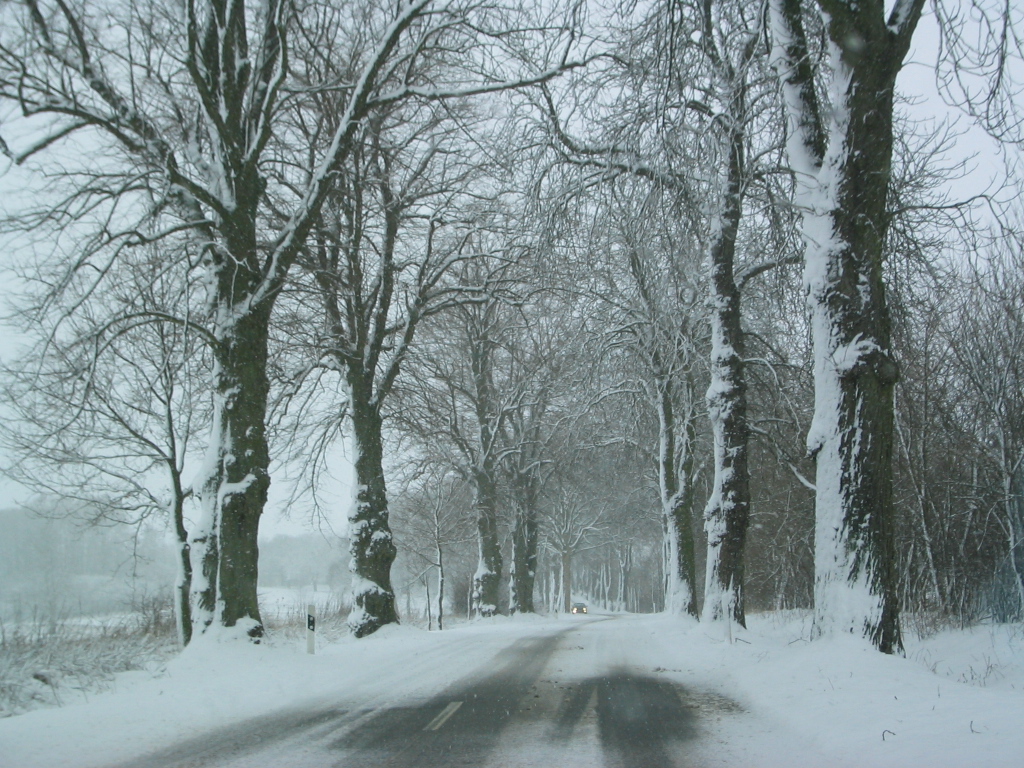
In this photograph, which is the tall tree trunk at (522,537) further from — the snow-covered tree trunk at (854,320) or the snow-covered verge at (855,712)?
the snow-covered tree trunk at (854,320)

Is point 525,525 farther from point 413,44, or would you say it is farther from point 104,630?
point 413,44

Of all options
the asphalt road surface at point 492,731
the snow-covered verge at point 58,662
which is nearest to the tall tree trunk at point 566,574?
the snow-covered verge at point 58,662

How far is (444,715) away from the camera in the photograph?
6.68 metres

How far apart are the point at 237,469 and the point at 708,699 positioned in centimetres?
740

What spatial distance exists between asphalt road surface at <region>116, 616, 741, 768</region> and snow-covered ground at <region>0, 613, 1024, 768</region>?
98 mm

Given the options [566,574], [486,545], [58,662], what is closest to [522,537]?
[486,545]

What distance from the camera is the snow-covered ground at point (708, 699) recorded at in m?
5.07

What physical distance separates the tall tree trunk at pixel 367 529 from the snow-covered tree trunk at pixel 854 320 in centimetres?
1026

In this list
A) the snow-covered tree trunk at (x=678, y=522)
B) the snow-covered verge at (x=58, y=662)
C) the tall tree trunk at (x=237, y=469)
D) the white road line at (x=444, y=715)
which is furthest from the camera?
the snow-covered tree trunk at (x=678, y=522)

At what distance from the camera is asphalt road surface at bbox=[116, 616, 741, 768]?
5.15 m

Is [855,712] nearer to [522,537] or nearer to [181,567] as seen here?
[181,567]

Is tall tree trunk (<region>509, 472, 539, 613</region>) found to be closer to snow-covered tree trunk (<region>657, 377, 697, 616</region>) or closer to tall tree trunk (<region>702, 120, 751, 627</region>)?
snow-covered tree trunk (<region>657, 377, 697, 616</region>)

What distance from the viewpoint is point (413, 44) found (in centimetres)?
1165

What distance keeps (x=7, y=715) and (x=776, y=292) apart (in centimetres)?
1072
